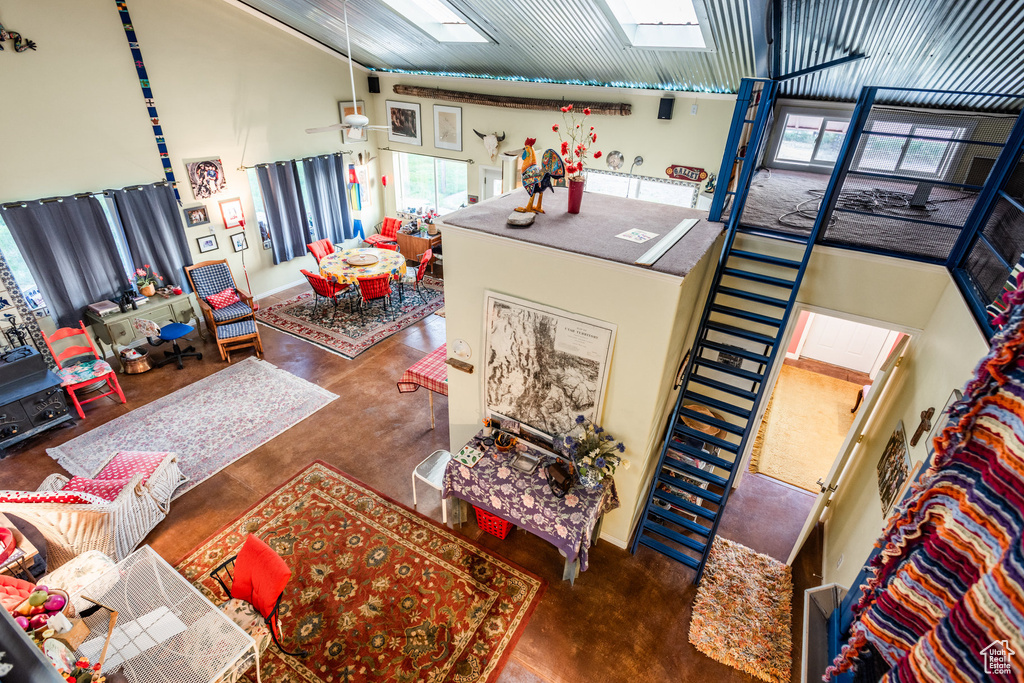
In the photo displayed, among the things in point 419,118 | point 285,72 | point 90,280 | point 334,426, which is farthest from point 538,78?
point 90,280

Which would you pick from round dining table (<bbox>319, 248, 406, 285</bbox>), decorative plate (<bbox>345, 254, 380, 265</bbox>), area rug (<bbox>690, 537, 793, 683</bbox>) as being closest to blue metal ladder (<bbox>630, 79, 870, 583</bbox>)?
area rug (<bbox>690, 537, 793, 683</bbox>)

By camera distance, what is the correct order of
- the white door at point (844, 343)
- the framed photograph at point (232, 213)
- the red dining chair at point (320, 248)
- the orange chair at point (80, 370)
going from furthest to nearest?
the red dining chair at point (320, 248), the framed photograph at point (232, 213), the white door at point (844, 343), the orange chair at point (80, 370)

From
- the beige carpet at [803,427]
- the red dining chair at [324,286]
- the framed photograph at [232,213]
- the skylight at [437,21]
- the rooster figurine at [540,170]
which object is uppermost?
the skylight at [437,21]

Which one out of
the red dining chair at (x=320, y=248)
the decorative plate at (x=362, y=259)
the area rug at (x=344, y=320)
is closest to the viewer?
the area rug at (x=344, y=320)

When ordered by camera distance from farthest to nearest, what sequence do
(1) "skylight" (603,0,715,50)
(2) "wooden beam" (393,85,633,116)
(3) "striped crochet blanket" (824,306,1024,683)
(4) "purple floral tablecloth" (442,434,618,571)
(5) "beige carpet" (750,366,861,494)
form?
(2) "wooden beam" (393,85,633,116) < (5) "beige carpet" (750,366,861,494) < (1) "skylight" (603,0,715,50) < (4) "purple floral tablecloth" (442,434,618,571) < (3) "striped crochet blanket" (824,306,1024,683)

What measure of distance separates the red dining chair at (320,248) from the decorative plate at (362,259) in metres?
0.54

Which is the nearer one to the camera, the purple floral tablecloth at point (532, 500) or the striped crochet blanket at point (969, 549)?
the striped crochet blanket at point (969, 549)

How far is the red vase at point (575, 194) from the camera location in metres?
4.31

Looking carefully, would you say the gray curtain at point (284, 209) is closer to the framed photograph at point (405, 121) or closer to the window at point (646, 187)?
the framed photograph at point (405, 121)

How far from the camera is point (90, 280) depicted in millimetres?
6691

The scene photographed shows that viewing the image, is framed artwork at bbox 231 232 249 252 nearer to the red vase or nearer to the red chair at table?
the red chair at table

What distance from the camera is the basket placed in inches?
177

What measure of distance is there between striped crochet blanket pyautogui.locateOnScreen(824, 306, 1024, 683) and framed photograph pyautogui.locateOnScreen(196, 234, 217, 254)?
30.2ft

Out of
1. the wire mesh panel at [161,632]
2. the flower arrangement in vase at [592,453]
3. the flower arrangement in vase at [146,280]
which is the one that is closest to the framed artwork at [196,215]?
the flower arrangement in vase at [146,280]
